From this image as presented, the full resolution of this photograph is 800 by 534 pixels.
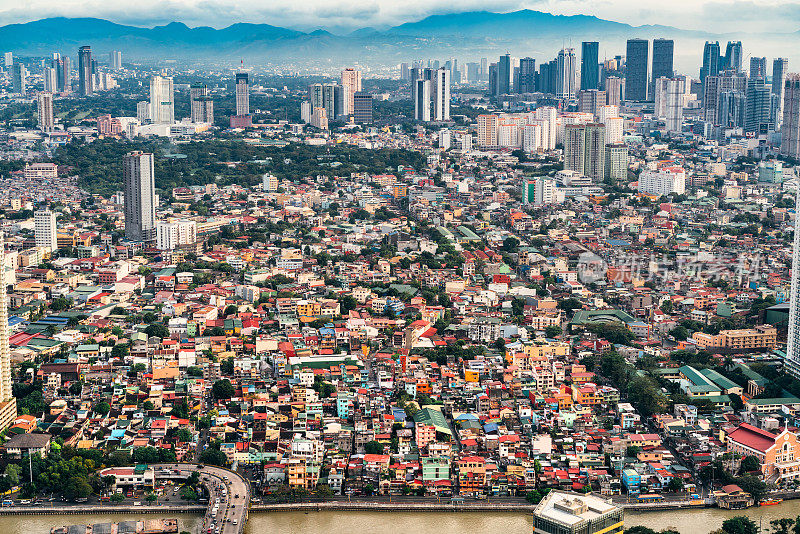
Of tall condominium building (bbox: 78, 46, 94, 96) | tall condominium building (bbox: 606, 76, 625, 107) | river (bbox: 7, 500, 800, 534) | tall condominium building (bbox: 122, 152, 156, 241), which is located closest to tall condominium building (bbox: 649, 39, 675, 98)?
tall condominium building (bbox: 606, 76, 625, 107)

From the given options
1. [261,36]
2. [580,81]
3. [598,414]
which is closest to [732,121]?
[580,81]

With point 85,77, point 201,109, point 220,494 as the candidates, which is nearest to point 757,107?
point 201,109

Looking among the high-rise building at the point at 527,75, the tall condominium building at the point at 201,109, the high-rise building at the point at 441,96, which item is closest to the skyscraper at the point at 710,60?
the high-rise building at the point at 527,75

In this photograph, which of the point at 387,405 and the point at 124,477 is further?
the point at 387,405

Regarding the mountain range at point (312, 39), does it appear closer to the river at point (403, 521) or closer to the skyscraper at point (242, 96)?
the skyscraper at point (242, 96)

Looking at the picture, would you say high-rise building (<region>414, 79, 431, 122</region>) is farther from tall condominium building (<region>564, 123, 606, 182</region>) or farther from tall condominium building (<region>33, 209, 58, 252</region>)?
tall condominium building (<region>33, 209, 58, 252</region>)

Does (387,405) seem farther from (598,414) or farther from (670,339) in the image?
(670,339)
